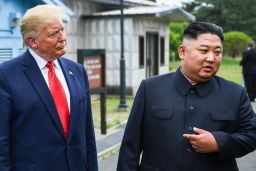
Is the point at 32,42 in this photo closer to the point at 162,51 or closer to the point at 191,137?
the point at 191,137

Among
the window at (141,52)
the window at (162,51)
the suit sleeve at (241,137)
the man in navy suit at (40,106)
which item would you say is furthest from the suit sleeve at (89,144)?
the window at (162,51)

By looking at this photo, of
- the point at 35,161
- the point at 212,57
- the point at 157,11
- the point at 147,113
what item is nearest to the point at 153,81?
the point at 147,113

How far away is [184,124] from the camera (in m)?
2.94

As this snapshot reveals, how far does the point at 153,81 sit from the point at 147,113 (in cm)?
23

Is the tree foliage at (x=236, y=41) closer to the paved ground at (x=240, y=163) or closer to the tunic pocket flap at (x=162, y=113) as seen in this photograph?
the paved ground at (x=240, y=163)

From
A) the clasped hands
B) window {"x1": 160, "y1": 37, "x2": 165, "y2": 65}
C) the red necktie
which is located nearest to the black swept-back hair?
the clasped hands

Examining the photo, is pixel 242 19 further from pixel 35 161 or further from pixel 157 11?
pixel 35 161

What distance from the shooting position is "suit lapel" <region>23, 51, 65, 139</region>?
305 centimetres

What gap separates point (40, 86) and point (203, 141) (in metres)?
1.06

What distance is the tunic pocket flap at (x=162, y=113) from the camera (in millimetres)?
2963

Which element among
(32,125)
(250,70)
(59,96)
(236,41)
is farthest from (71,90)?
(236,41)

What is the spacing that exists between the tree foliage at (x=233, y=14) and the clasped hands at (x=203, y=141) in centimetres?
4633

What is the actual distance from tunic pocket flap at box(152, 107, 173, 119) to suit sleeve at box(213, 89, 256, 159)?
293 mm

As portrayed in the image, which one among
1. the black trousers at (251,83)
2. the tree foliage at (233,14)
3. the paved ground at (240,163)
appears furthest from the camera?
the tree foliage at (233,14)
